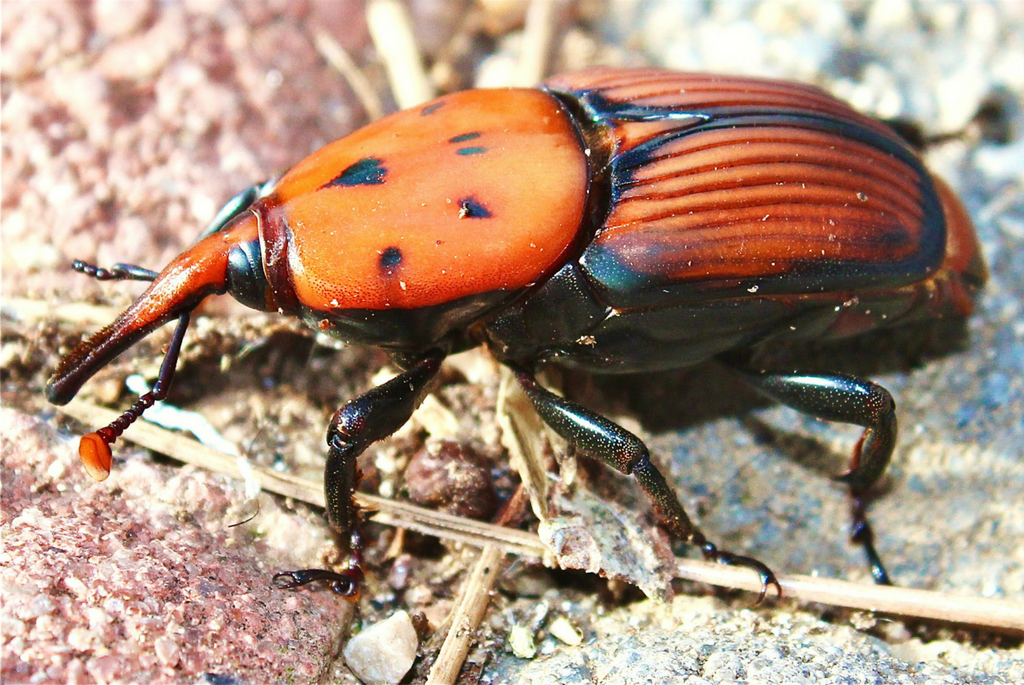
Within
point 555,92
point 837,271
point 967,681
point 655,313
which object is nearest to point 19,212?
point 555,92

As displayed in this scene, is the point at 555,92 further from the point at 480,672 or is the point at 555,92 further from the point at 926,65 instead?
the point at 926,65

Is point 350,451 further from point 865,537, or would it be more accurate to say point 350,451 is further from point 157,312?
point 865,537

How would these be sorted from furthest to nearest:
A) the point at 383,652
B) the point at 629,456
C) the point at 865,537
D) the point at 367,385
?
the point at 367,385, the point at 865,537, the point at 629,456, the point at 383,652

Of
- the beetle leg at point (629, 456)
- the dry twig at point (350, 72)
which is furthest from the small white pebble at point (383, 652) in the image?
the dry twig at point (350, 72)

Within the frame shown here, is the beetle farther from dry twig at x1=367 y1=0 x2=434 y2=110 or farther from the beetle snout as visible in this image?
dry twig at x1=367 y1=0 x2=434 y2=110

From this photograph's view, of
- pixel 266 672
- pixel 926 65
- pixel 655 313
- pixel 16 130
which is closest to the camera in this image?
pixel 266 672

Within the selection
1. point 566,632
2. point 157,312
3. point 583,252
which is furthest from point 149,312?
point 566,632

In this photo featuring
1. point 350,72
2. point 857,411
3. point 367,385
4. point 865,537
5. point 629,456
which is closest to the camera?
point 629,456
